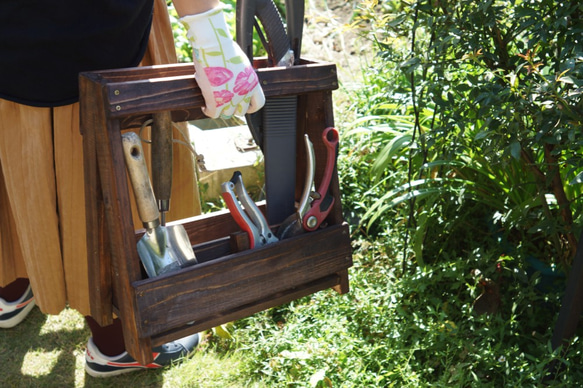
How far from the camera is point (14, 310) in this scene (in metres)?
2.41

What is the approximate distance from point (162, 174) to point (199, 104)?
0.21 meters

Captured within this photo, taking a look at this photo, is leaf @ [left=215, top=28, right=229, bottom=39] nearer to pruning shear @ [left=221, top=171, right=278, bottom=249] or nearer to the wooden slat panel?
pruning shear @ [left=221, top=171, right=278, bottom=249]

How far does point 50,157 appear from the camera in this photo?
1645 millimetres

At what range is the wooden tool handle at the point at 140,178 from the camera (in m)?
1.25

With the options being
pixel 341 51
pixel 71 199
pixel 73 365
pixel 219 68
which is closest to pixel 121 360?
pixel 73 365

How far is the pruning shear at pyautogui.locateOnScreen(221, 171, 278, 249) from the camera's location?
140cm

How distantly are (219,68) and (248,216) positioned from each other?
0.35 m

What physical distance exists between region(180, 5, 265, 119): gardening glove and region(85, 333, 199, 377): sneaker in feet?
3.46

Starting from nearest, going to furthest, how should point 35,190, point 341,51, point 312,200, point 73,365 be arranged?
point 312,200 → point 35,190 → point 73,365 → point 341,51

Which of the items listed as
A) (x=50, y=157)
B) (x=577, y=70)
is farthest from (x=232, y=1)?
(x=577, y=70)

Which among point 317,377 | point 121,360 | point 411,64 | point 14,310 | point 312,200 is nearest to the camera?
point 312,200

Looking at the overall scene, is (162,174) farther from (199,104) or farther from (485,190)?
(485,190)

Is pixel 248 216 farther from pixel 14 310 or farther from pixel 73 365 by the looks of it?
pixel 14 310

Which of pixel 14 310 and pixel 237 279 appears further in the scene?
pixel 14 310
